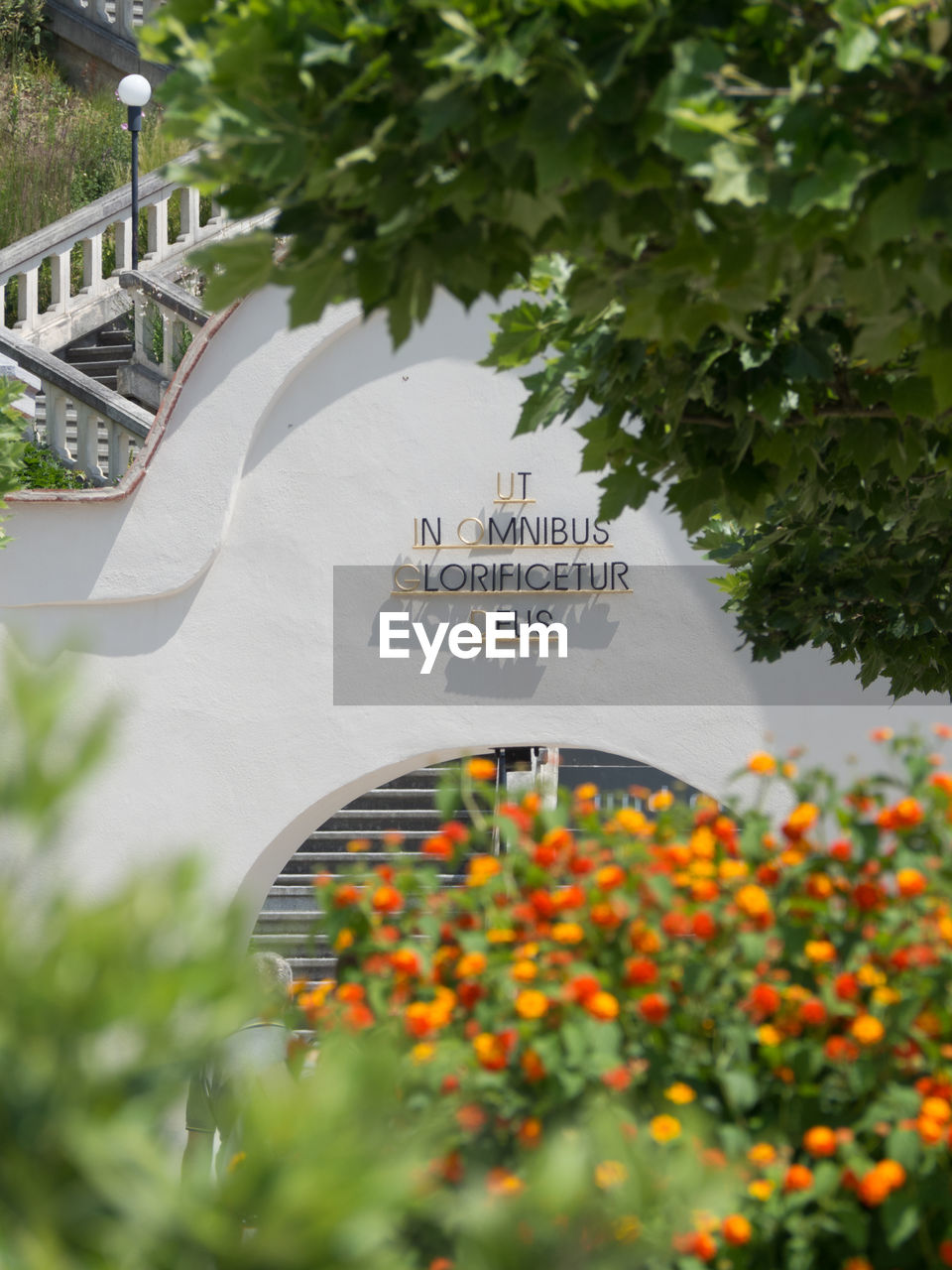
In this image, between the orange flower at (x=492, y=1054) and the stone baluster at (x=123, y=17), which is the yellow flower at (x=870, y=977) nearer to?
the orange flower at (x=492, y=1054)

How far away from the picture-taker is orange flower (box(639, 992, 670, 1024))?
1.89 metres

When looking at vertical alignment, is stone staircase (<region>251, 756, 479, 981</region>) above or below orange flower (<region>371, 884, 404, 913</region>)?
below

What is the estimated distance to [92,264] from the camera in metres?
11.9

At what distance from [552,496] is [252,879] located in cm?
257

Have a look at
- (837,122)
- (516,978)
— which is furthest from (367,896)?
(837,122)

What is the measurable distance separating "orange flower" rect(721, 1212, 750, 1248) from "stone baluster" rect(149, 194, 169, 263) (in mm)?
11645

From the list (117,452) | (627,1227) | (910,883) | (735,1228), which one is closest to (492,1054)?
(735,1228)

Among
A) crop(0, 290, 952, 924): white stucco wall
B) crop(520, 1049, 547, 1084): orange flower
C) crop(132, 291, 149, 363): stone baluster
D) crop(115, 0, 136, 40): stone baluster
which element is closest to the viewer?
crop(520, 1049, 547, 1084): orange flower

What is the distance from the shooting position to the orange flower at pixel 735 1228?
5.22 feet

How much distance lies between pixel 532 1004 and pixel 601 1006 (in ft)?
0.32

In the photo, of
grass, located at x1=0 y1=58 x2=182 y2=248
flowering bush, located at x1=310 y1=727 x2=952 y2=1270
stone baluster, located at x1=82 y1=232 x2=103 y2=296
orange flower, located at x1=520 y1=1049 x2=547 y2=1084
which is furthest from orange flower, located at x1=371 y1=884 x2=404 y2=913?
grass, located at x1=0 y1=58 x2=182 y2=248

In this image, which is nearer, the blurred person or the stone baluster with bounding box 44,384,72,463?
the blurred person

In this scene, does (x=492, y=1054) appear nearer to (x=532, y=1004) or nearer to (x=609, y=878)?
(x=532, y=1004)

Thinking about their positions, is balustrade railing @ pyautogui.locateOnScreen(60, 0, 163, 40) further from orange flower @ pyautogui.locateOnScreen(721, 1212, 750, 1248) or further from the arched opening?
orange flower @ pyautogui.locateOnScreen(721, 1212, 750, 1248)
